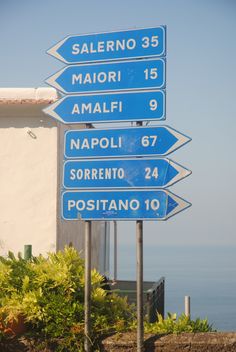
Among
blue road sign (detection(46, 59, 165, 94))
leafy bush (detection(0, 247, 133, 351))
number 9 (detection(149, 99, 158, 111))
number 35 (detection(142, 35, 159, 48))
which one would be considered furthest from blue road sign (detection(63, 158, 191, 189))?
number 35 (detection(142, 35, 159, 48))

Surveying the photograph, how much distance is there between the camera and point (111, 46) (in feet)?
28.5

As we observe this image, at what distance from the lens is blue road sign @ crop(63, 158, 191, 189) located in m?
8.18

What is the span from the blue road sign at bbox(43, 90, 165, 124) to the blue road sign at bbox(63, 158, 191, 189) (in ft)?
2.25

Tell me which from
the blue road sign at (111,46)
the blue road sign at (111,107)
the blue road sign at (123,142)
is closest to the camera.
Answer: the blue road sign at (123,142)

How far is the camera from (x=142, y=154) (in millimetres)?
8344

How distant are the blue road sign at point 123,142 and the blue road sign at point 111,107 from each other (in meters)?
0.19

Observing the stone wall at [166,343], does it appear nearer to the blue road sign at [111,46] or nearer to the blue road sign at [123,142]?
the blue road sign at [123,142]

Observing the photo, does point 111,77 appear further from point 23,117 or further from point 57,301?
point 23,117

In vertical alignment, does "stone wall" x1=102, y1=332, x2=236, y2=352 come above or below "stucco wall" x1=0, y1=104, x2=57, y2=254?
below

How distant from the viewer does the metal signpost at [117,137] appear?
8.20 m

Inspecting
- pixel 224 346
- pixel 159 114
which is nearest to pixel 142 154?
pixel 159 114

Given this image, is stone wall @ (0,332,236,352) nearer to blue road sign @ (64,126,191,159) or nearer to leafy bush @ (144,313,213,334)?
leafy bush @ (144,313,213,334)

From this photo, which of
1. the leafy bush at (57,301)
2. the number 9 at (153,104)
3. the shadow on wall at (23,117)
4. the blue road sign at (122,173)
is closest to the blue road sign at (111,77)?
the number 9 at (153,104)

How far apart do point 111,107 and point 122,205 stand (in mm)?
1588
